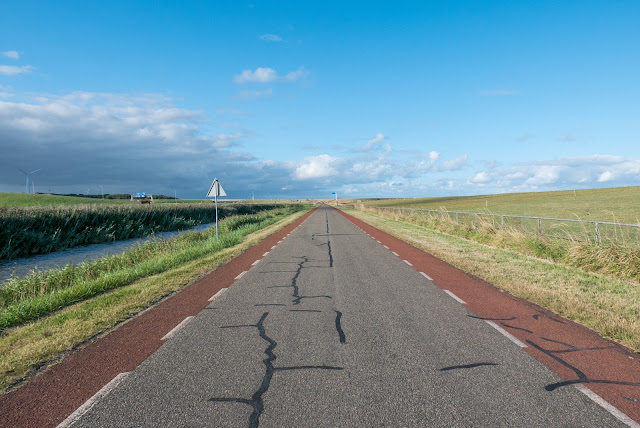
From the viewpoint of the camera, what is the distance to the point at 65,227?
78.4 ft

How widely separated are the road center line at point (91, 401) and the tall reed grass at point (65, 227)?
1838cm

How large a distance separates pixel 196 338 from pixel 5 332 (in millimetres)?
3266

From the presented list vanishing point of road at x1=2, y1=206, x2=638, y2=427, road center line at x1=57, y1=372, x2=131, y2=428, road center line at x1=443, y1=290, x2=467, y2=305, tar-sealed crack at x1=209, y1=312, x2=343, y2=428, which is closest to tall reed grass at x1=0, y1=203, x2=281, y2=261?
vanishing point of road at x1=2, y1=206, x2=638, y2=427

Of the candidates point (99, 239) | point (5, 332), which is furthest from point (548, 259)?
point (99, 239)

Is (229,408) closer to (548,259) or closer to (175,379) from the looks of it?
(175,379)

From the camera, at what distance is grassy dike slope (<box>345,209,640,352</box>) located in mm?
5961

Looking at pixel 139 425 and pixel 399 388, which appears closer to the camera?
pixel 139 425

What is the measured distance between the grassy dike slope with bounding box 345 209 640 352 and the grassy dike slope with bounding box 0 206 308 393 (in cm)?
738

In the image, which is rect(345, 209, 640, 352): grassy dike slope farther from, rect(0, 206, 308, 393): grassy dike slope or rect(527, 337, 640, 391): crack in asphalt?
rect(0, 206, 308, 393): grassy dike slope

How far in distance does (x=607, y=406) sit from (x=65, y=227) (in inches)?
1082

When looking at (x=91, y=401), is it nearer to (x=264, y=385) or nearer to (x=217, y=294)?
(x=264, y=385)

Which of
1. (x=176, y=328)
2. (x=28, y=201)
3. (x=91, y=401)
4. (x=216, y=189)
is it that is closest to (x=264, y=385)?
A: (x=91, y=401)

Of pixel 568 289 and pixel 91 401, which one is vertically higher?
pixel 91 401

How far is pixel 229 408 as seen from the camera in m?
3.46
